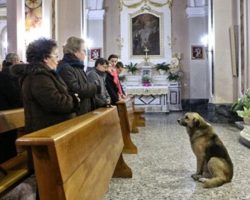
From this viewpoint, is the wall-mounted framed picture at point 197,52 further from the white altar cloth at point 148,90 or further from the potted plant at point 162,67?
the white altar cloth at point 148,90

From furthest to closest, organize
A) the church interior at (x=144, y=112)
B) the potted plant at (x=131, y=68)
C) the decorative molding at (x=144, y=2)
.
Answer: the decorative molding at (x=144, y=2), the potted plant at (x=131, y=68), the church interior at (x=144, y=112)

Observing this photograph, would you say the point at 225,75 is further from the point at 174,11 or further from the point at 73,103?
the point at 73,103

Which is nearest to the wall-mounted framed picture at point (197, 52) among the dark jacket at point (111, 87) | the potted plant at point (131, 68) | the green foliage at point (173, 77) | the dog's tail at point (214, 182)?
the green foliage at point (173, 77)

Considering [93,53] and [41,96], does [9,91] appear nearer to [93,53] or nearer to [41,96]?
[41,96]

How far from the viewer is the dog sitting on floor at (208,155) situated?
12.6 feet

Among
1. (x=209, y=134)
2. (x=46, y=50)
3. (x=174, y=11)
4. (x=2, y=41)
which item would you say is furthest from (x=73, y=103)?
(x=2, y=41)

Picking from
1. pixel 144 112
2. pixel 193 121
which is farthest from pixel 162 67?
pixel 193 121

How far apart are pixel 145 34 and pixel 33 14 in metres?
7.03

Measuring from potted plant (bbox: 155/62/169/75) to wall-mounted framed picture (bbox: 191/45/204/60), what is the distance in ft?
3.53

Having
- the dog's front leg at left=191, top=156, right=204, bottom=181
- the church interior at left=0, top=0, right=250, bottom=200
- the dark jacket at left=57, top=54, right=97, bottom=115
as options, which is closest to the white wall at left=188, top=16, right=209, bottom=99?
the church interior at left=0, top=0, right=250, bottom=200

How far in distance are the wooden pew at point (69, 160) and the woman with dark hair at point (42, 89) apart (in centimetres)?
29

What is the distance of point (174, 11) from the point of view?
48.8 ft

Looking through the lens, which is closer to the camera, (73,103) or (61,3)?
(73,103)

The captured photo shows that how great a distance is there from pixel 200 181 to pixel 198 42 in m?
11.0
